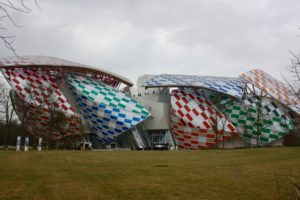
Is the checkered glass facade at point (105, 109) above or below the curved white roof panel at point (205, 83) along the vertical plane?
below

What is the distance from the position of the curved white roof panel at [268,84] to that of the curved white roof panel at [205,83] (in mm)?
1382

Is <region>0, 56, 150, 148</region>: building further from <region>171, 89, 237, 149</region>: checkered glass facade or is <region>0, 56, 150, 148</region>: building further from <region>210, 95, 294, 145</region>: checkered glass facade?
<region>210, 95, 294, 145</region>: checkered glass facade

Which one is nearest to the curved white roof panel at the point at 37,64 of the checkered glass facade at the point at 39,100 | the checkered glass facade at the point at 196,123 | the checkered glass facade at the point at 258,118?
the checkered glass facade at the point at 39,100

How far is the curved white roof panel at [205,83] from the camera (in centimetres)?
3597

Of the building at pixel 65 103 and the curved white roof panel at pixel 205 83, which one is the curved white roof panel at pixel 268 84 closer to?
the curved white roof panel at pixel 205 83

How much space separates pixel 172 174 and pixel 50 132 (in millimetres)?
27758

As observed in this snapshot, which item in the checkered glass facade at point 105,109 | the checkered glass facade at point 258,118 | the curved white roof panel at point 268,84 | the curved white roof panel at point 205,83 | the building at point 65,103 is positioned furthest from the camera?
the curved white roof panel at point 205,83

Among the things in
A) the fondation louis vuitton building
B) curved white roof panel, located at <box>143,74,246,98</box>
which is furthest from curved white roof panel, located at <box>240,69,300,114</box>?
curved white roof panel, located at <box>143,74,246,98</box>

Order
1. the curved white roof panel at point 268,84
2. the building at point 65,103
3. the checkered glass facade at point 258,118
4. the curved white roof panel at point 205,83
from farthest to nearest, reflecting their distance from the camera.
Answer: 1. the curved white roof panel at point 205,83
2. the checkered glass facade at point 258,118
3. the building at point 65,103
4. the curved white roof panel at point 268,84

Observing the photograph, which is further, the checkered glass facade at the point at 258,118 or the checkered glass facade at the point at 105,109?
the checkered glass facade at the point at 105,109

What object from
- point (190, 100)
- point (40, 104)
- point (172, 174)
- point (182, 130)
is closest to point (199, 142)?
point (182, 130)

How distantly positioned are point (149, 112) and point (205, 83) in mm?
7704

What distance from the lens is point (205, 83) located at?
1459 inches

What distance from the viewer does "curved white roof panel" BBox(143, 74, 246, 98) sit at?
35969 millimetres
